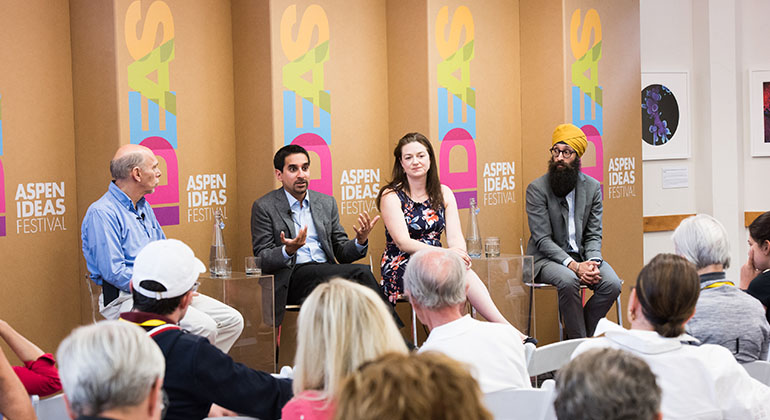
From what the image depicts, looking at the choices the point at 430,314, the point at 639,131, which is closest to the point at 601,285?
the point at 639,131

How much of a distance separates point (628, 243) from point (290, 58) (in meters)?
3.48

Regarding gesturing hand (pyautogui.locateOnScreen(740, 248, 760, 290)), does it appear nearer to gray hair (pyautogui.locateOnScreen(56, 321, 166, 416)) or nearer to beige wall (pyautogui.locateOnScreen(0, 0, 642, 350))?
beige wall (pyautogui.locateOnScreen(0, 0, 642, 350))

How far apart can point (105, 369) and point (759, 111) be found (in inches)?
309

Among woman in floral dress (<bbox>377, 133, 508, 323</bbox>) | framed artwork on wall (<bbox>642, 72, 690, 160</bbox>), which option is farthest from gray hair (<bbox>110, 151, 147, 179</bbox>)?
framed artwork on wall (<bbox>642, 72, 690, 160</bbox>)

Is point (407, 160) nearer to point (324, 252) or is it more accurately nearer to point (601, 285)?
point (324, 252)

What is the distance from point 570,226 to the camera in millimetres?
6094

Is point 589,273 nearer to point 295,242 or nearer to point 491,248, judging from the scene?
point 491,248

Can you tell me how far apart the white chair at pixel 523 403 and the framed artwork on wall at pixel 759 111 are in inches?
259

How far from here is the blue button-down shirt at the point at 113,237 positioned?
4.48 metres

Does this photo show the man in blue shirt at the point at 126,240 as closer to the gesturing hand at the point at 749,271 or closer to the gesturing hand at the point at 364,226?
the gesturing hand at the point at 364,226

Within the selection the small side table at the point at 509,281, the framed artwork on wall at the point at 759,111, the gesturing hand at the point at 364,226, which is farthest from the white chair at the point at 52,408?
the framed artwork on wall at the point at 759,111

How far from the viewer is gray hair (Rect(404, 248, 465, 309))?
296 centimetres

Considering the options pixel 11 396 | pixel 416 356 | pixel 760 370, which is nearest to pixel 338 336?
pixel 416 356

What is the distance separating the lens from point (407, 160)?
5.56 metres
